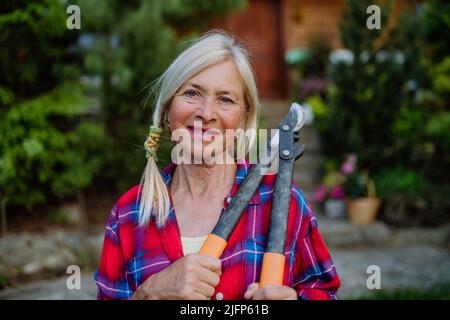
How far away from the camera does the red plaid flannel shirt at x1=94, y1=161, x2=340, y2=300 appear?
172cm

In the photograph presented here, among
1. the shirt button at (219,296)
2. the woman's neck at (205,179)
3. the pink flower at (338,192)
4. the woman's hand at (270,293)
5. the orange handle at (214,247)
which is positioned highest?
the woman's neck at (205,179)

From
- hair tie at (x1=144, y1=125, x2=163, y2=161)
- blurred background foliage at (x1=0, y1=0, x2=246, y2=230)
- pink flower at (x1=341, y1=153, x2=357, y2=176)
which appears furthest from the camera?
pink flower at (x1=341, y1=153, x2=357, y2=176)

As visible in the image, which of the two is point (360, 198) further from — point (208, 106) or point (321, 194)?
point (208, 106)

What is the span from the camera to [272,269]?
156 cm

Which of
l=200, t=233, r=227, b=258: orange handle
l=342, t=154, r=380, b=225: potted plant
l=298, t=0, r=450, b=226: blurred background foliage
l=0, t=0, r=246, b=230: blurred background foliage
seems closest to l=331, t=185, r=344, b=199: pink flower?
l=342, t=154, r=380, b=225: potted plant

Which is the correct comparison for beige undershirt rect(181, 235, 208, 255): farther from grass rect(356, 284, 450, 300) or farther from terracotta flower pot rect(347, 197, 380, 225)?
terracotta flower pot rect(347, 197, 380, 225)

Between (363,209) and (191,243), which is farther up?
(191,243)

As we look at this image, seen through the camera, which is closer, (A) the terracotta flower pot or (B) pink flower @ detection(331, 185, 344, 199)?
(A) the terracotta flower pot

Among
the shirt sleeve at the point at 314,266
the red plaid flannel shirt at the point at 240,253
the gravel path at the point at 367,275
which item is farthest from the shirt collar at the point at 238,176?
the gravel path at the point at 367,275

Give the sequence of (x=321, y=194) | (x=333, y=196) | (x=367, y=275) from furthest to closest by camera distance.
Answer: (x=321, y=194)
(x=333, y=196)
(x=367, y=275)

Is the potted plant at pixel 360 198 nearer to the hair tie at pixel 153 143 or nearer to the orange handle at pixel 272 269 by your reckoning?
the hair tie at pixel 153 143

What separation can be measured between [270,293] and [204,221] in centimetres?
48

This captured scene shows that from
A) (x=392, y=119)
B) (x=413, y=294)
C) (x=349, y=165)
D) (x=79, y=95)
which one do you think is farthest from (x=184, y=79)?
(x=392, y=119)

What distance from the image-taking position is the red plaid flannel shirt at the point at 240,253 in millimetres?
1723
